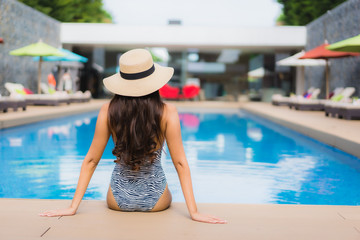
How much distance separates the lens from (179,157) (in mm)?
2475

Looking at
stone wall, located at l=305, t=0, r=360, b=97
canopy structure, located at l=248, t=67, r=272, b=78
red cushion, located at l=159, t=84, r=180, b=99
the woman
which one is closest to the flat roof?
stone wall, located at l=305, t=0, r=360, b=97

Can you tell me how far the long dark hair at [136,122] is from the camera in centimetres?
235

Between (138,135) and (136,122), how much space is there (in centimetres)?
7

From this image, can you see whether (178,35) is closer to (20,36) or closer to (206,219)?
(20,36)

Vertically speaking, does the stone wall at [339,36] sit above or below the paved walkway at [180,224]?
above

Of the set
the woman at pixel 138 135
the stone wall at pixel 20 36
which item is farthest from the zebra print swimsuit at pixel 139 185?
the stone wall at pixel 20 36

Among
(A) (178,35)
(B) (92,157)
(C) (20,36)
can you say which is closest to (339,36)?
(A) (178,35)

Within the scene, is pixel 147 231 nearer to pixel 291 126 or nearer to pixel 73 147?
pixel 73 147

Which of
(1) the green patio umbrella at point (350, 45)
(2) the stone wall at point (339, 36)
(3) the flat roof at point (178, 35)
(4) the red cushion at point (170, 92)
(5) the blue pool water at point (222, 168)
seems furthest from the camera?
(4) the red cushion at point (170, 92)

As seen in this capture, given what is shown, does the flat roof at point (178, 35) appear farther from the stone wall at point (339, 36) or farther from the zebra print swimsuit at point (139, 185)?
the zebra print swimsuit at point (139, 185)

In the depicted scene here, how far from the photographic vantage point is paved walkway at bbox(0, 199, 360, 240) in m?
2.28

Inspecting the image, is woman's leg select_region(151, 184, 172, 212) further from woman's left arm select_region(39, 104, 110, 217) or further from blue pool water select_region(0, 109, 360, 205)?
blue pool water select_region(0, 109, 360, 205)

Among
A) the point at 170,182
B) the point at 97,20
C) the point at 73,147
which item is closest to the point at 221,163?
the point at 170,182

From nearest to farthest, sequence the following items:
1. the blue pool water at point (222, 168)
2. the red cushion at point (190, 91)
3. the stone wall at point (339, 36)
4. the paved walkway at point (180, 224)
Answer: the paved walkway at point (180, 224)
the blue pool water at point (222, 168)
the stone wall at point (339, 36)
the red cushion at point (190, 91)
